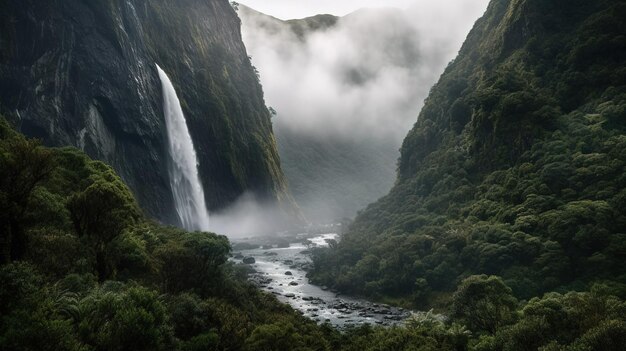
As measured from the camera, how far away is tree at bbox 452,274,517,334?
145 feet

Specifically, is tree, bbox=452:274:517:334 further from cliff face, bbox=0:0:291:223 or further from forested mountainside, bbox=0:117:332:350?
cliff face, bbox=0:0:291:223

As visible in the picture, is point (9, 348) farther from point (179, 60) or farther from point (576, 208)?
point (179, 60)

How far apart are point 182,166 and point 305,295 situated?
141 ft

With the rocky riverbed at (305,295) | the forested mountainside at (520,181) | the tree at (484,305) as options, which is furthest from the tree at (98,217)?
the forested mountainside at (520,181)

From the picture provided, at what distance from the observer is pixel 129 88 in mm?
85188

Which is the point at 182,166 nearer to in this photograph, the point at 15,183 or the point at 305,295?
the point at 305,295

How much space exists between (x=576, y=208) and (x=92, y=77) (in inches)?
3056

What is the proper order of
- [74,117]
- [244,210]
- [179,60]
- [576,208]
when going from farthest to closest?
[244,210] → [179,60] → [74,117] → [576,208]

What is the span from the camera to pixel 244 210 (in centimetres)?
14162

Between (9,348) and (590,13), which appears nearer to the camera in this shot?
(9,348)

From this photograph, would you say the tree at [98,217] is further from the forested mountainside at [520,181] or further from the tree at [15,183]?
the forested mountainside at [520,181]

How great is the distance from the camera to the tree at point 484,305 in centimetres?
4425

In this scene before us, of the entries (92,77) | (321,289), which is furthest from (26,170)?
(321,289)

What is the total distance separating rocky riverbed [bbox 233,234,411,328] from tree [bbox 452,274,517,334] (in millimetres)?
16941
